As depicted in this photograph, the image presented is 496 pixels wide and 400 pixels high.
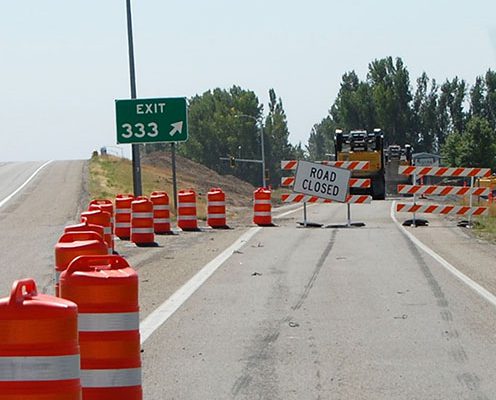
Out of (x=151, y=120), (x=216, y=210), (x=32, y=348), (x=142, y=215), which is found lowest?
(x=216, y=210)

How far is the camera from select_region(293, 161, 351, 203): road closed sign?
94.7 feet

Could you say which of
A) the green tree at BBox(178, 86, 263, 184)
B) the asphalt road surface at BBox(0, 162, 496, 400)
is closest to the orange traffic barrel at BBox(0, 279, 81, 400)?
the asphalt road surface at BBox(0, 162, 496, 400)

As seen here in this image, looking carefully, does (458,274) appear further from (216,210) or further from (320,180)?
(216,210)

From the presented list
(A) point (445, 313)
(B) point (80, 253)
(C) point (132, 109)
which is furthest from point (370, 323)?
(C) point (132, 109)

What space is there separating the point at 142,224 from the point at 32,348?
59.4ft

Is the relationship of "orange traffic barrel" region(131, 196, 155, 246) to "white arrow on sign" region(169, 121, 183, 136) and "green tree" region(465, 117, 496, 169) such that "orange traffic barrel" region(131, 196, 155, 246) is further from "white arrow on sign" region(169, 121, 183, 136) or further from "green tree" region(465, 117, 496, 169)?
"green tree" region(465, 117, 496, 169)

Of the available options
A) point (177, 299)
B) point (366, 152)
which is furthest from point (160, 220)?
point (366, 152)

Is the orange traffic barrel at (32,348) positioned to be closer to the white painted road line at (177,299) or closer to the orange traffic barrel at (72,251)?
the orange traffic barrel at (72,251)

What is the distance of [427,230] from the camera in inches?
1067

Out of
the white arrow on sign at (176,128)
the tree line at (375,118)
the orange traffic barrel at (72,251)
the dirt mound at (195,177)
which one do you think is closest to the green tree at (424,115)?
the tree line at (375,118)

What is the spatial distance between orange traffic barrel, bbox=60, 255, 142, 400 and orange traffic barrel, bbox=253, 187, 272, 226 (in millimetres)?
22585

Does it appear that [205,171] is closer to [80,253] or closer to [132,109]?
[132,109]

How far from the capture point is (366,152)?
5375 centimetres

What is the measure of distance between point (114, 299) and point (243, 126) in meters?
127
